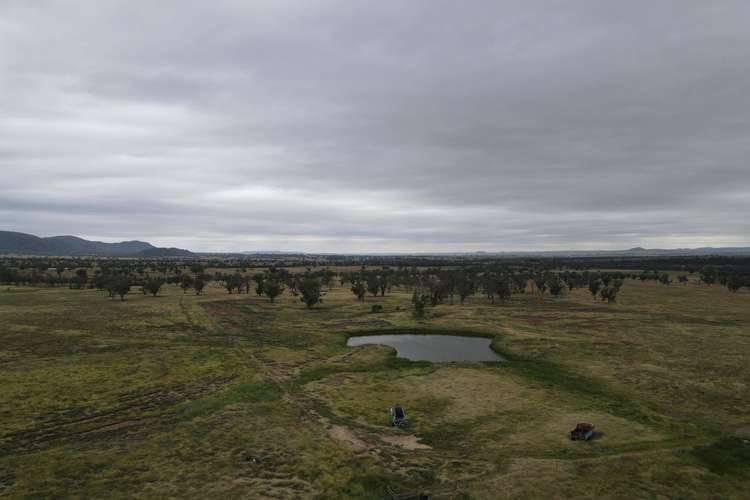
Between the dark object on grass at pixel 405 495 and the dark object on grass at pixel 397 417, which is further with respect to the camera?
the dark object on grass at pixel 397 417

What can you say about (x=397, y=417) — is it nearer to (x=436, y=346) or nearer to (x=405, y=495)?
(x=405, y=495)

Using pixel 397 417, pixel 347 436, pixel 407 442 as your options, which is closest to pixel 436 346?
pixel 397 417

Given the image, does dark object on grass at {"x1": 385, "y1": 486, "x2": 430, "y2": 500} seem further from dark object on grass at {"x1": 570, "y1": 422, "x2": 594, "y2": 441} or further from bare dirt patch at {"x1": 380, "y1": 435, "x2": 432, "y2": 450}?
dark object on grass at {"x1": 570, "y1": 422, "x2": 594, "y2": 441}

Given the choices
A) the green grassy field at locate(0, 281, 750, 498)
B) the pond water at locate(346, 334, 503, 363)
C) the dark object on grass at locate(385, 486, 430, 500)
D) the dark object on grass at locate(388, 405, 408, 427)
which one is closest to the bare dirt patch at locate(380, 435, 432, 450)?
the green grassy field at locate(0, 281, 750, 498)

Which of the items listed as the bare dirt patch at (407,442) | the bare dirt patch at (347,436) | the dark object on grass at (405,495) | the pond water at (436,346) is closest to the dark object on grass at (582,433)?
the bare dirt patch at (407,442)

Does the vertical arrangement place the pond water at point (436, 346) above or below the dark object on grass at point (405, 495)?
below

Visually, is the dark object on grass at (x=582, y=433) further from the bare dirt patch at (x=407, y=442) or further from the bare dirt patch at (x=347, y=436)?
the bare dirt patch at (x=347, y=436)
